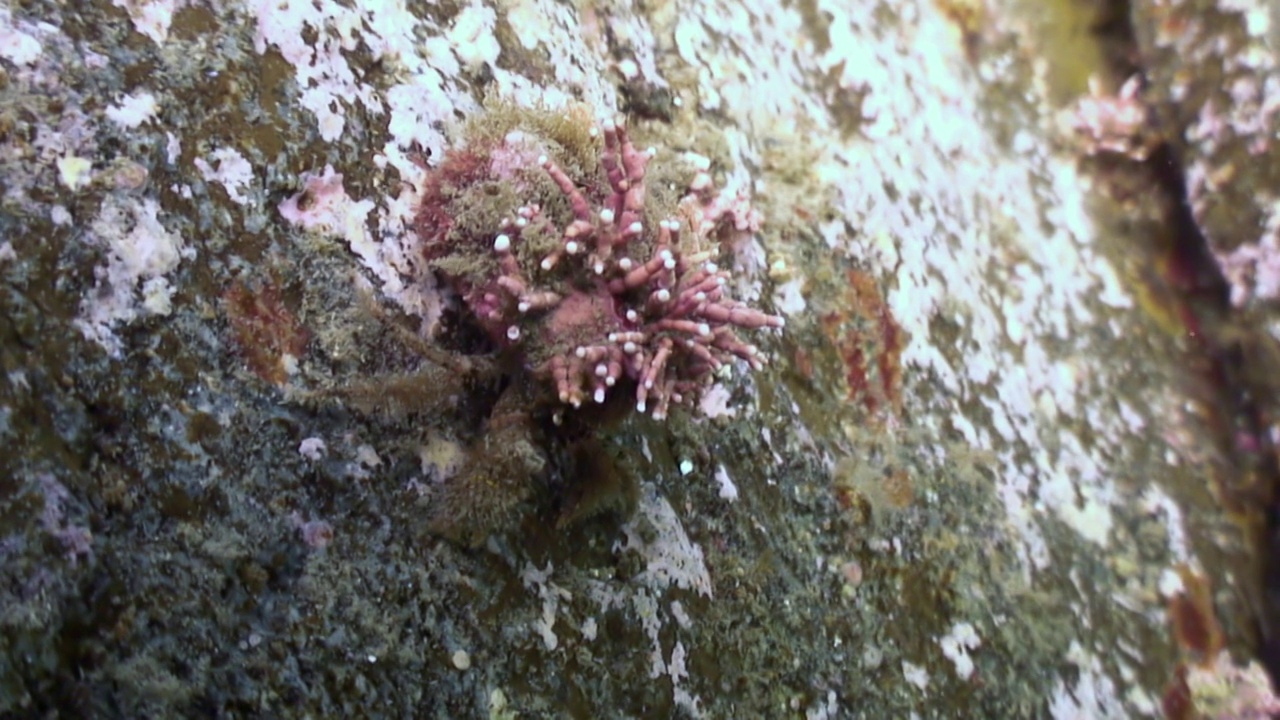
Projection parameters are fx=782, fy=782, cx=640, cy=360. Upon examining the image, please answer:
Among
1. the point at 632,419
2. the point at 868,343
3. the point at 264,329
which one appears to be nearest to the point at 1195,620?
the point at 868,343

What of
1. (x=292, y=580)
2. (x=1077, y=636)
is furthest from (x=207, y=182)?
(x=1077, y=636)

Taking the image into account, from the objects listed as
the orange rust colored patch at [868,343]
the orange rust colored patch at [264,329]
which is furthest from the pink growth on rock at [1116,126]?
the orange rust colored patch at [264,329]

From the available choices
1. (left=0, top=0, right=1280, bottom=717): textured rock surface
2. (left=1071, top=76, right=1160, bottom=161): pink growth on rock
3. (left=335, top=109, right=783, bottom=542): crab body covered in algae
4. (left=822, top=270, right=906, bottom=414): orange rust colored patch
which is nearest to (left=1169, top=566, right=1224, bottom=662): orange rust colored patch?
(left=0, top=0, right=1280, bottom=717): textured rock surface

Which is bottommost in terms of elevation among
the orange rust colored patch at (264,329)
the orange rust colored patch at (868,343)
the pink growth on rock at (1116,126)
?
the orange rust colored patch at (264,329)

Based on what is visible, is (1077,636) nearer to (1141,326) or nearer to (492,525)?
(1141,326)

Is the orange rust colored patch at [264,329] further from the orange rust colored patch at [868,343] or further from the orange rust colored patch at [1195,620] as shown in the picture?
the orange rust colored patch at [1195,620]

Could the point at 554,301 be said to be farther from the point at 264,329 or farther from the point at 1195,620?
the point at 1195,620
